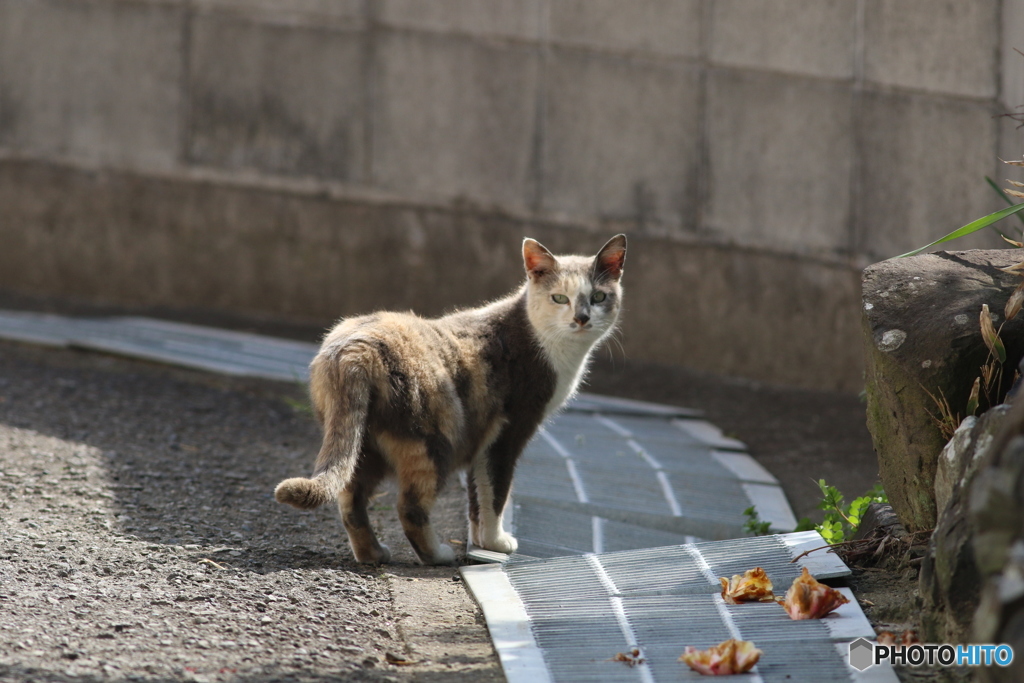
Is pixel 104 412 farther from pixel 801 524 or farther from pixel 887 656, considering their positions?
pixel 887 656

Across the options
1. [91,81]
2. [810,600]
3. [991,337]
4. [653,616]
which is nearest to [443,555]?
[653,616]

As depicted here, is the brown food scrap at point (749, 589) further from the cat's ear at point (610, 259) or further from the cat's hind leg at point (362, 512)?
the cat's ear at point (610, 259)

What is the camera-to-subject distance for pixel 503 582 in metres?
3.39

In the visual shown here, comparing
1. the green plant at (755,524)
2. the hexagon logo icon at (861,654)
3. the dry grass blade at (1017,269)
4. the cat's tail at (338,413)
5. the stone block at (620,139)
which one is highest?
the stone block at (620,139)

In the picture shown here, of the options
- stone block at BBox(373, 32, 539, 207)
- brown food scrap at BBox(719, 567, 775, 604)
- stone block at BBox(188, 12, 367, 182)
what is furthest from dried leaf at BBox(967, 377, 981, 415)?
stone block at BBox(188, 12, 367, 182)

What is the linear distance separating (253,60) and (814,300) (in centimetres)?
430

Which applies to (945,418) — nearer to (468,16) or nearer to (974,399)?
(974,399)

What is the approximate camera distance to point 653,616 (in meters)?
2.98

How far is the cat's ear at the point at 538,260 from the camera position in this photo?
424 cm

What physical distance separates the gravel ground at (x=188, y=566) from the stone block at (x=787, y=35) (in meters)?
3.81

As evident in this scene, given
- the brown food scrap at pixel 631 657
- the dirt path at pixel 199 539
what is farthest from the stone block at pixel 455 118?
the brown food scrap at pixel 631 657

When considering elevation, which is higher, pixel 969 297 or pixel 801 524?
pixel 969 297

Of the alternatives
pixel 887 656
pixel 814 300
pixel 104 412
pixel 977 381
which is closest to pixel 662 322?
pixel 814 300

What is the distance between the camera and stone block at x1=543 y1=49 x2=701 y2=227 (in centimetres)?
708
